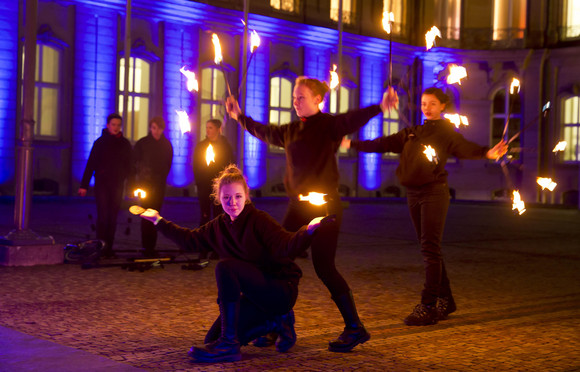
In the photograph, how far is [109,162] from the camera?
447 inches

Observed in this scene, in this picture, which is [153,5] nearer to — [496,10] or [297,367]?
[496,10]

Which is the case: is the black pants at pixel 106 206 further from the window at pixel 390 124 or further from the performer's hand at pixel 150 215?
the window at pixel 390 124

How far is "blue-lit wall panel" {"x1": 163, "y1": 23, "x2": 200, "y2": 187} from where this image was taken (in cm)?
3078

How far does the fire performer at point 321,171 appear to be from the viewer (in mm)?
6090

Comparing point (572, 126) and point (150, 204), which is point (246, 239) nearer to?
point (150, 204)

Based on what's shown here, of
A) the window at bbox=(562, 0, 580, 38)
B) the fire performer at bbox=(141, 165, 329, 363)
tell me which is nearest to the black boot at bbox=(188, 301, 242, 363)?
the fire performer at bbox=(141, 165, 329, 363)

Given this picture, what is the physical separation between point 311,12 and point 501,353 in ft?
98.8

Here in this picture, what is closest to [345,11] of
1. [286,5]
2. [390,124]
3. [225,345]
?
[286,5]

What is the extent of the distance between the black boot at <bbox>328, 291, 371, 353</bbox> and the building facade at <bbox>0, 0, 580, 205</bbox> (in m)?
18.1

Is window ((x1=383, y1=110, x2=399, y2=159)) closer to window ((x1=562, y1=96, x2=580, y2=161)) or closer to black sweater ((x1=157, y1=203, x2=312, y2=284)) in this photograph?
window ((x1=562, y1=96, x2=580, y2=161))

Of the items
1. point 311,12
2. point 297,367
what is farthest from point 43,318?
point 311,12

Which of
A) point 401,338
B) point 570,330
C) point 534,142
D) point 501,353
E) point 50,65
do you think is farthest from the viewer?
point 534,142

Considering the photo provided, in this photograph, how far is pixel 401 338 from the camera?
6.56 m

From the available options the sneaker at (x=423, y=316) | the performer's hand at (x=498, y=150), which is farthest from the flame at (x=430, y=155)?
the sneaker at (x=423, y=316)
